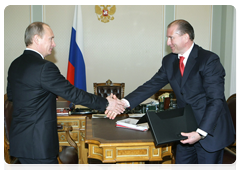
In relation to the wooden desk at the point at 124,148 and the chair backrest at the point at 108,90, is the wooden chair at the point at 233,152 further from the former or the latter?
the chair backrest at the point at 108,90

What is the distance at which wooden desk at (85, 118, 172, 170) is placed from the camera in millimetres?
1819

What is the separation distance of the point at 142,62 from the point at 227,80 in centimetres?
184

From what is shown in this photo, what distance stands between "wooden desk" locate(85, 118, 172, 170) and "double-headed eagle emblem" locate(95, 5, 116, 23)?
360 centimetres

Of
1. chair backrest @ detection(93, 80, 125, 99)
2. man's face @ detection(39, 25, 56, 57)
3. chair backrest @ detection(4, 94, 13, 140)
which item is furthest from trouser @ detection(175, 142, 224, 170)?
chair backrest @ detection(93, 80, 125, 99)

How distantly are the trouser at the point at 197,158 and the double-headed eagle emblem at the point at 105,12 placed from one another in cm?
376

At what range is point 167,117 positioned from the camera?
1715 millimetres

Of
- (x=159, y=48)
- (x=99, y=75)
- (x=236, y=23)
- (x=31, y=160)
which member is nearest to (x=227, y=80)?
(x=236, y=23)

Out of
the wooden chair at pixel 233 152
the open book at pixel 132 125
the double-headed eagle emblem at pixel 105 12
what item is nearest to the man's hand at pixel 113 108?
the open book at pixel 132 125

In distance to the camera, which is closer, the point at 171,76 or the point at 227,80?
the point at 171,76

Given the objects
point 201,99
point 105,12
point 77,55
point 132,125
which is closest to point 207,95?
point 201,99

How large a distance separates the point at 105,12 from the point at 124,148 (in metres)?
3.89

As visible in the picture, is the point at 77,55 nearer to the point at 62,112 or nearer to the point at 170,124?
the point at 62,112

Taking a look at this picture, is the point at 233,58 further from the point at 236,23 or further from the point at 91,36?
the point at 91,36

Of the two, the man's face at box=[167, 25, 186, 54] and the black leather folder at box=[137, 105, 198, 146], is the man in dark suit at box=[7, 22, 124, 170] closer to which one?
the black leather folder at box=[137, 105, 198, 146]
